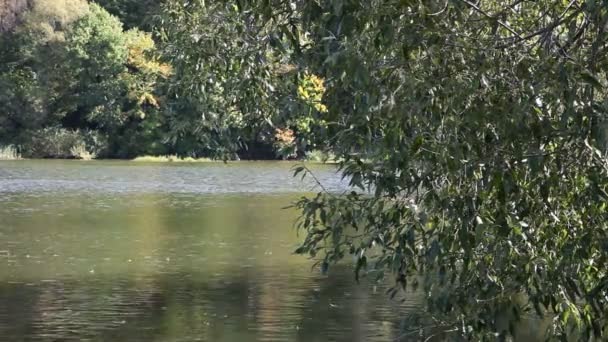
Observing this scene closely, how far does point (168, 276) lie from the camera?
607 inches

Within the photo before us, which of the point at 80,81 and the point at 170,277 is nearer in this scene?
the point at 170,277

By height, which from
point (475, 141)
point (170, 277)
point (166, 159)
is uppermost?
point (475, 141)

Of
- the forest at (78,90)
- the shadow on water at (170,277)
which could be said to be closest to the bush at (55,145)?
the forest at (78,90)

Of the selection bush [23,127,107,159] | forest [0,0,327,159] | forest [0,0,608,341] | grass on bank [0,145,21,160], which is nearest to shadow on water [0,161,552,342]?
forest [0,0,608,341]

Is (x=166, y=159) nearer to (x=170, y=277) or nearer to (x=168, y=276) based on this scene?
(x=168, y=276)

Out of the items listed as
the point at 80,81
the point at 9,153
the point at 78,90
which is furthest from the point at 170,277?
the point at 78,90

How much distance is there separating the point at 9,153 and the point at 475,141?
4621cm

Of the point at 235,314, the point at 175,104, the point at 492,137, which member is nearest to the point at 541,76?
the point at 492,137

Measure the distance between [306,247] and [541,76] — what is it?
1.72 m

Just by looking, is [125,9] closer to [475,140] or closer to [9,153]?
[9,153]

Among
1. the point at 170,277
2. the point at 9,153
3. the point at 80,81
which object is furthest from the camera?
the point at 80,81

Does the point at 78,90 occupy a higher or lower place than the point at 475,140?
higher

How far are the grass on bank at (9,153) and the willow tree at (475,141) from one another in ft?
147

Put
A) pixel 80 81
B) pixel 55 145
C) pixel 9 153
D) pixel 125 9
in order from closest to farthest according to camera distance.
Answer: pixel 9 153 < pixel 55 145 < pixel 80 81 < pixel 125 9
